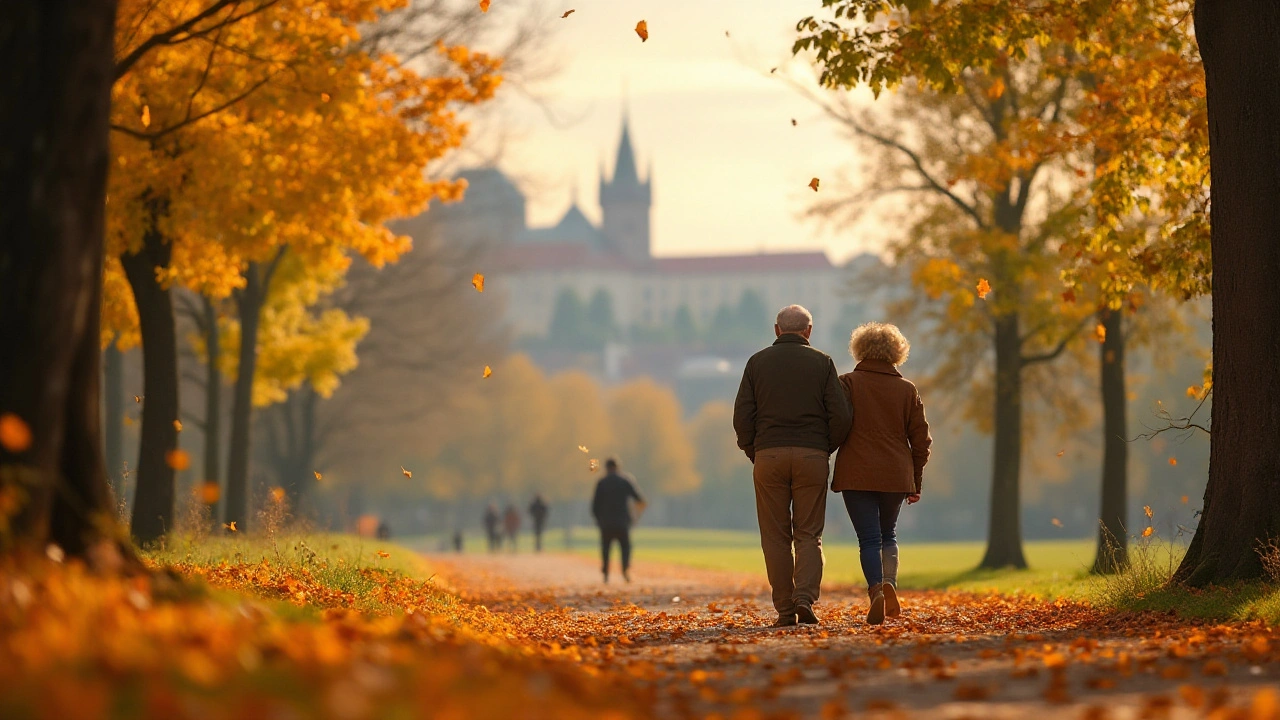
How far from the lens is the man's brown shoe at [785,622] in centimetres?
975

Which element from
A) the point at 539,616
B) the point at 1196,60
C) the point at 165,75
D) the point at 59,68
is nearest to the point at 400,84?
the point at 165,75

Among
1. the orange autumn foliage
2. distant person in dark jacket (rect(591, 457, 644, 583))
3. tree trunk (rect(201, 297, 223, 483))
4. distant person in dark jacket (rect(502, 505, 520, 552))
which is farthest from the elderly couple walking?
distant person in dark jacket (rect(502, 505, 520, 552))

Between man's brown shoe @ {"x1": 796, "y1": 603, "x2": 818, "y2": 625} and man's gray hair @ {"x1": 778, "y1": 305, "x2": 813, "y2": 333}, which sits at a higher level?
man's gray hair @ {"x1": 778, "y1": 305, "x2": 813, "y2": 333}

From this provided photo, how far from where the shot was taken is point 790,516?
9.95 m

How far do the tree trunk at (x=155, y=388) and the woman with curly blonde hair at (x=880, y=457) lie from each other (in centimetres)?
806

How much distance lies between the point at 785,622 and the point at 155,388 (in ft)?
26.8

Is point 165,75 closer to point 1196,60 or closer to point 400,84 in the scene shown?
point 400,84

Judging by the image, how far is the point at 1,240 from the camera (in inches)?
209

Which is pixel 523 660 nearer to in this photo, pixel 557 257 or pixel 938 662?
pixel 938 662

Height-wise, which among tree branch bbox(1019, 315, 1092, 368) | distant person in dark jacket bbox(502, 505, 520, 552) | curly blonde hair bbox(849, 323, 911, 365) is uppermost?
tree branch bbox(1019, 315, 1092, 368)

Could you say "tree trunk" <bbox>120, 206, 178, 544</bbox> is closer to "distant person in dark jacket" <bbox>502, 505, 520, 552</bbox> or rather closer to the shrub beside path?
the shrub beside path

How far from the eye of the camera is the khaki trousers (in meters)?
9.65

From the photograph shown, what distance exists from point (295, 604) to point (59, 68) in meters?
3.85

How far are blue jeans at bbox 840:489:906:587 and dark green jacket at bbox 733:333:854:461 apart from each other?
1.26 feet
